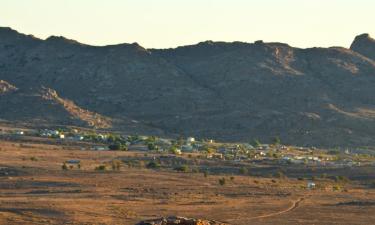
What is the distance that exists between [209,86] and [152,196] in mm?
104489

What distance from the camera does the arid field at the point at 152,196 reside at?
58625mm

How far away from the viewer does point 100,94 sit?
170m

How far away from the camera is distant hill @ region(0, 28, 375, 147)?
14975cm

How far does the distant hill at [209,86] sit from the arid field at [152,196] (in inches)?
2056

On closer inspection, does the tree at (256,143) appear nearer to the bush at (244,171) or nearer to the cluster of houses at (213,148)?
the cluster of houses at (213,148)

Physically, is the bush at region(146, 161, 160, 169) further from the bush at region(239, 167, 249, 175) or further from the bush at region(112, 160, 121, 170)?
the bush at region(239, 167, 249, 175)

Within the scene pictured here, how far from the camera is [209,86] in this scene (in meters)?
174

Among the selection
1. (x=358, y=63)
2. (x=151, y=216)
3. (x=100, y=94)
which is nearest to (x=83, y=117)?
(x=100, y=94)

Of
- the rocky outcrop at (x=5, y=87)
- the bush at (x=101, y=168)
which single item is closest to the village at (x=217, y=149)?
the bush at (x=101, y=168)

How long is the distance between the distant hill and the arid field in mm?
52211

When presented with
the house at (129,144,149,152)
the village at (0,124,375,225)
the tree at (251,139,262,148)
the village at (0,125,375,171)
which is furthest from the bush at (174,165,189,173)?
the tree at (251,139,262,148)

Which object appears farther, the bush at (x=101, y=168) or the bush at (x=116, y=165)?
the bush at (x=116, y=165)

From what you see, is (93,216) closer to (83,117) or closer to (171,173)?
(171,173)

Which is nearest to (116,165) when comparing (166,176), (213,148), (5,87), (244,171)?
(166,176)
